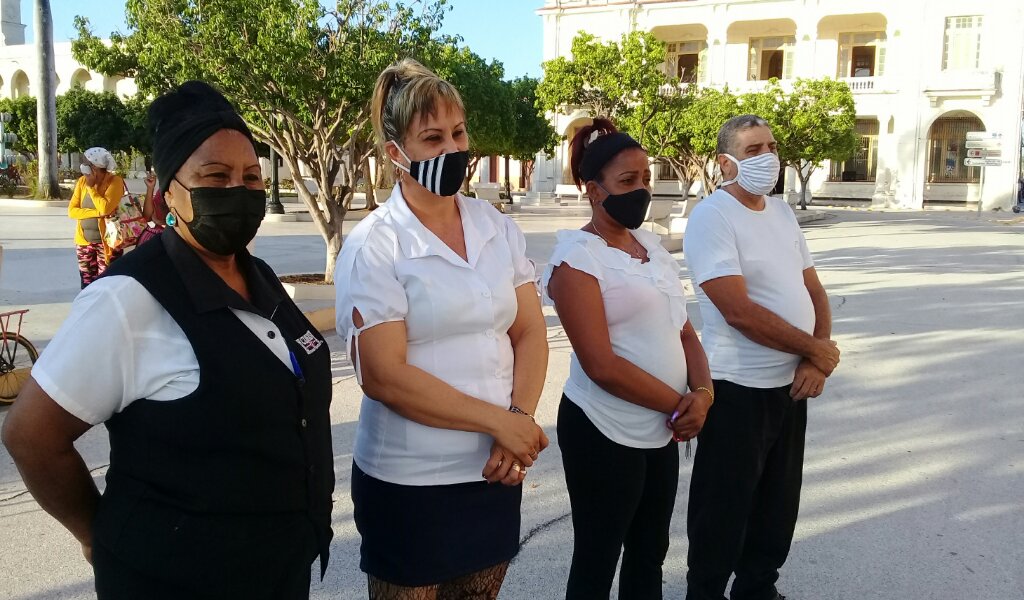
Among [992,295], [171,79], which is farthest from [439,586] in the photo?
[992,295]

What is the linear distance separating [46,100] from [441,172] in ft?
89.6

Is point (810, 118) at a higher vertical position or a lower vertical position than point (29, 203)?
higher

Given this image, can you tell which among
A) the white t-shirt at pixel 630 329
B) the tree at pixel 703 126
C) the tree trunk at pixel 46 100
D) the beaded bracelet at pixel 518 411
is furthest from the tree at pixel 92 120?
the beaded bracelet at pixel 518 411

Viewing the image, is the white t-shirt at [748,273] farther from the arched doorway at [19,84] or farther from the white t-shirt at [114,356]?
the arched doorway at [19,84]

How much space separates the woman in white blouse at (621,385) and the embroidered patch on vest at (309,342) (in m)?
0.95

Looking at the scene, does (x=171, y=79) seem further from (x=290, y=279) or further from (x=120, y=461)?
(x=120, y=461)

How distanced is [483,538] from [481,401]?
381mm

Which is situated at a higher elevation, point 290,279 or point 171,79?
point 171,79

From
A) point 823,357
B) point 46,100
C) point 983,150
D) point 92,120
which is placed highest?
point 92,120

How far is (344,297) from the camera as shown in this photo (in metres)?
2.15

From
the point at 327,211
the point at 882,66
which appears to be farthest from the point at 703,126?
the point at 882,66

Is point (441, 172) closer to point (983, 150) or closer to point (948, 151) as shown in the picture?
point (983, 150)

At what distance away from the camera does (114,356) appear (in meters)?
1.60

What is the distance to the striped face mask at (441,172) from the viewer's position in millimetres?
2215
